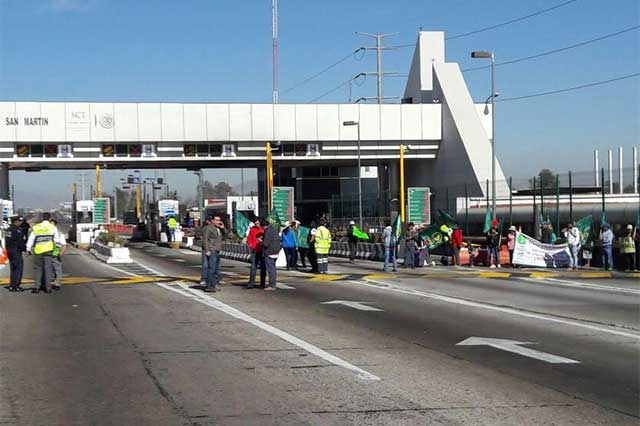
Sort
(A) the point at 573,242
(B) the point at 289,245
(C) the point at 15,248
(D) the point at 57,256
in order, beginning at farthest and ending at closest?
(A) the point at 573,242, (B) the point at 289,245, (D) the point at 57,256, (C) the point at 15,248

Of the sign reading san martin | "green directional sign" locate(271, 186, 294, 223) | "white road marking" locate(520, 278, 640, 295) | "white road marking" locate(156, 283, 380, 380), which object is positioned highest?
the sign reading san martin

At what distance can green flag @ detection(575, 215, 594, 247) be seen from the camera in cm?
2945

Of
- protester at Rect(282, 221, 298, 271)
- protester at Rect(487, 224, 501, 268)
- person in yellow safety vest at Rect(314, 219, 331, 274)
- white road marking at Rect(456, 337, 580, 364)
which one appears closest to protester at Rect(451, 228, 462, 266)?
protester at Rect(487, 224, 501, 268)

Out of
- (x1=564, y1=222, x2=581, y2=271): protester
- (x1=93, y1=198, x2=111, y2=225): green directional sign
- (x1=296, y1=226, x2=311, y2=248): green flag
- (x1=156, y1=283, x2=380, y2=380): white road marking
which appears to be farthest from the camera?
(x1=93, y1=198, x2=111, y2=225): green directional sign

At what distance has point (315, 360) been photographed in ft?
32.9

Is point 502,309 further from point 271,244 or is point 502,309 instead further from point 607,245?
point 607,245

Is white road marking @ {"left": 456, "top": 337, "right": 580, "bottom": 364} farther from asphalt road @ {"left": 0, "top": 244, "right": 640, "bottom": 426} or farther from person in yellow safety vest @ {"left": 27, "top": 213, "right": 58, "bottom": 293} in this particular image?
person in yellow safety vest @ {"left": 27, "top": 213, "right": 58, "bottom": 293}

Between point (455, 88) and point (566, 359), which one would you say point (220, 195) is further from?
point (566, 359)

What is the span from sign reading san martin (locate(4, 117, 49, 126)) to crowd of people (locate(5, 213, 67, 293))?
115 ft

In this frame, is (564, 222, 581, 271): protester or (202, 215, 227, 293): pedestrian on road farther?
(564, 222, 581, 271): protester

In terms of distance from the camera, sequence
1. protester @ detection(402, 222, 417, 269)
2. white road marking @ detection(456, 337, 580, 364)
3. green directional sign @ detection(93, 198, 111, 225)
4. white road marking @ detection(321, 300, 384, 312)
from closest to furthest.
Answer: white road marking @ detection(456, 337, 580, 364) < white road marking @ detection(321, 300, 384, 312) < protester @ detection(402, 222, 417, 269) < green directional sign @ detection(93, 198, 111, 225)

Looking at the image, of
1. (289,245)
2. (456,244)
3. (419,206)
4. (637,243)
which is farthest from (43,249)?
(419,206)

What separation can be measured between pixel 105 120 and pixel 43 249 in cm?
3636

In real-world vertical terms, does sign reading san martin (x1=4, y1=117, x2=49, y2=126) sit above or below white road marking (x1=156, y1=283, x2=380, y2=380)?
above
